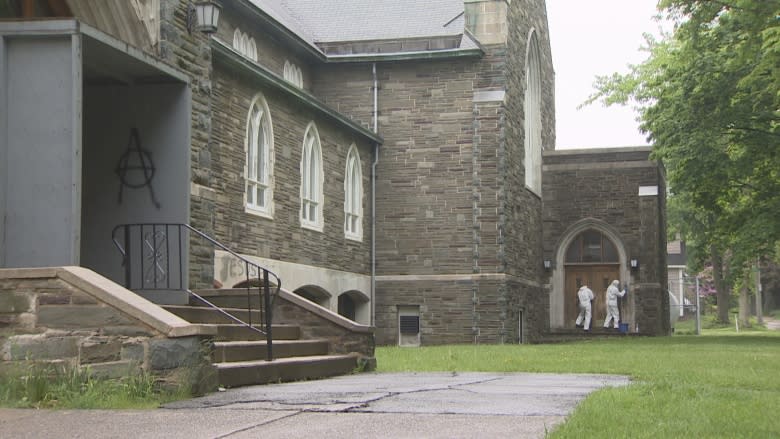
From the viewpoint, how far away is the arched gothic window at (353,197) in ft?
89.2

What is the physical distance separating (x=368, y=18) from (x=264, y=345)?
2039 cm

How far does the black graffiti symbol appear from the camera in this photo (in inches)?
510

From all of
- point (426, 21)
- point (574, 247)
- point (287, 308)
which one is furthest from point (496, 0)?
point (287, 308)

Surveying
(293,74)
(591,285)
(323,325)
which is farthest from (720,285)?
(323,325)

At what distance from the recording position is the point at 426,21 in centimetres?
3047

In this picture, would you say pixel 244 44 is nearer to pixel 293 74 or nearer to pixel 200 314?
pixel 293 74

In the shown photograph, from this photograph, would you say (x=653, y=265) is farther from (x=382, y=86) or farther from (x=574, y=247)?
(x=382, y=86)

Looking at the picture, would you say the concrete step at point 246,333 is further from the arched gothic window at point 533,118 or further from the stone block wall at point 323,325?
the arched gothic window at point 533,118

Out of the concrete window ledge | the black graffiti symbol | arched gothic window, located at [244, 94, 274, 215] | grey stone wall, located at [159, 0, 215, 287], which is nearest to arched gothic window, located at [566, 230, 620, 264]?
arched gothic window, located at [244, 94, 274, 215]

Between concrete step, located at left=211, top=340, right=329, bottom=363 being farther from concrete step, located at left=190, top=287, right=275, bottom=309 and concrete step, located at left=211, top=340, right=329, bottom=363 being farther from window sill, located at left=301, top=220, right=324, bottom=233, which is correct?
window sill, located at left=301, top=220, right=324, bottom=233

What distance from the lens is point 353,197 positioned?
27.8 m

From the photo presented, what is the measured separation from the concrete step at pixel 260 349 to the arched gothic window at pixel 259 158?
8.02m

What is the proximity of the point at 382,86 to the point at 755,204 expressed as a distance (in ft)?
34.4

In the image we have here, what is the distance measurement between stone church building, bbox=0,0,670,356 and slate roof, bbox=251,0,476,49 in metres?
0.08
